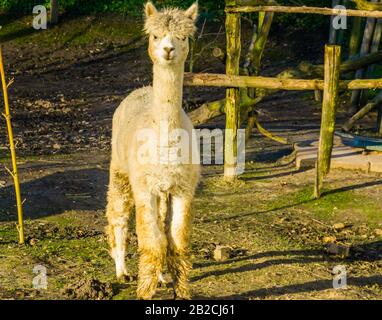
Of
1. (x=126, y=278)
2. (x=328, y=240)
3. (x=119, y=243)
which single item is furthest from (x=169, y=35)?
(x=328, y=240)

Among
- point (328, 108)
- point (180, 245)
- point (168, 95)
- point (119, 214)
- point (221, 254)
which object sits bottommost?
point (221, 254)

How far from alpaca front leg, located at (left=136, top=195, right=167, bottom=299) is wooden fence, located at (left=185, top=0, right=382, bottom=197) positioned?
4316 mm

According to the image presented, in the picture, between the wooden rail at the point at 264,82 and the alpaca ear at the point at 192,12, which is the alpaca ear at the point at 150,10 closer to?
the alpaca ear at the point at 192,12

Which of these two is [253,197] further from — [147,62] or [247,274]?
[147,62]

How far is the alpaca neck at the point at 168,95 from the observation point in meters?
6.68

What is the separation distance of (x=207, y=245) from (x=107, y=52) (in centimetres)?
1407

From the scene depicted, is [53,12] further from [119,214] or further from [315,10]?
[119,214]

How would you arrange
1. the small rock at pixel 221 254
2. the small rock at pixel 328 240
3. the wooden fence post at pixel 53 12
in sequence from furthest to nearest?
the wooden fence post at pixel 53 12 → the small rock at pixel 328 240 → the small rock at pixel 221 254

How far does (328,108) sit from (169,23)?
4670 mm

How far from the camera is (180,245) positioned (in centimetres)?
702

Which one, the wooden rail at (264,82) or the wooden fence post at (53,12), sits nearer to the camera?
the wooden rail at (264,82)

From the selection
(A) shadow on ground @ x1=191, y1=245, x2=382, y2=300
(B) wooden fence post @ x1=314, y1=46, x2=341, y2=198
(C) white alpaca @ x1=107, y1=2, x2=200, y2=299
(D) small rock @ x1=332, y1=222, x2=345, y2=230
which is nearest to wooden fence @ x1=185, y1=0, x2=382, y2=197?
(B) wooden fence post @ x1=314, y1=46, x2=341, y2=198

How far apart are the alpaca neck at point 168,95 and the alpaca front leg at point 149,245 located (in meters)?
0.67

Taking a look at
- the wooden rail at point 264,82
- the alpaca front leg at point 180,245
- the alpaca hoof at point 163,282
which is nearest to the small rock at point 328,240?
the alpaca hoof at point 163,282
